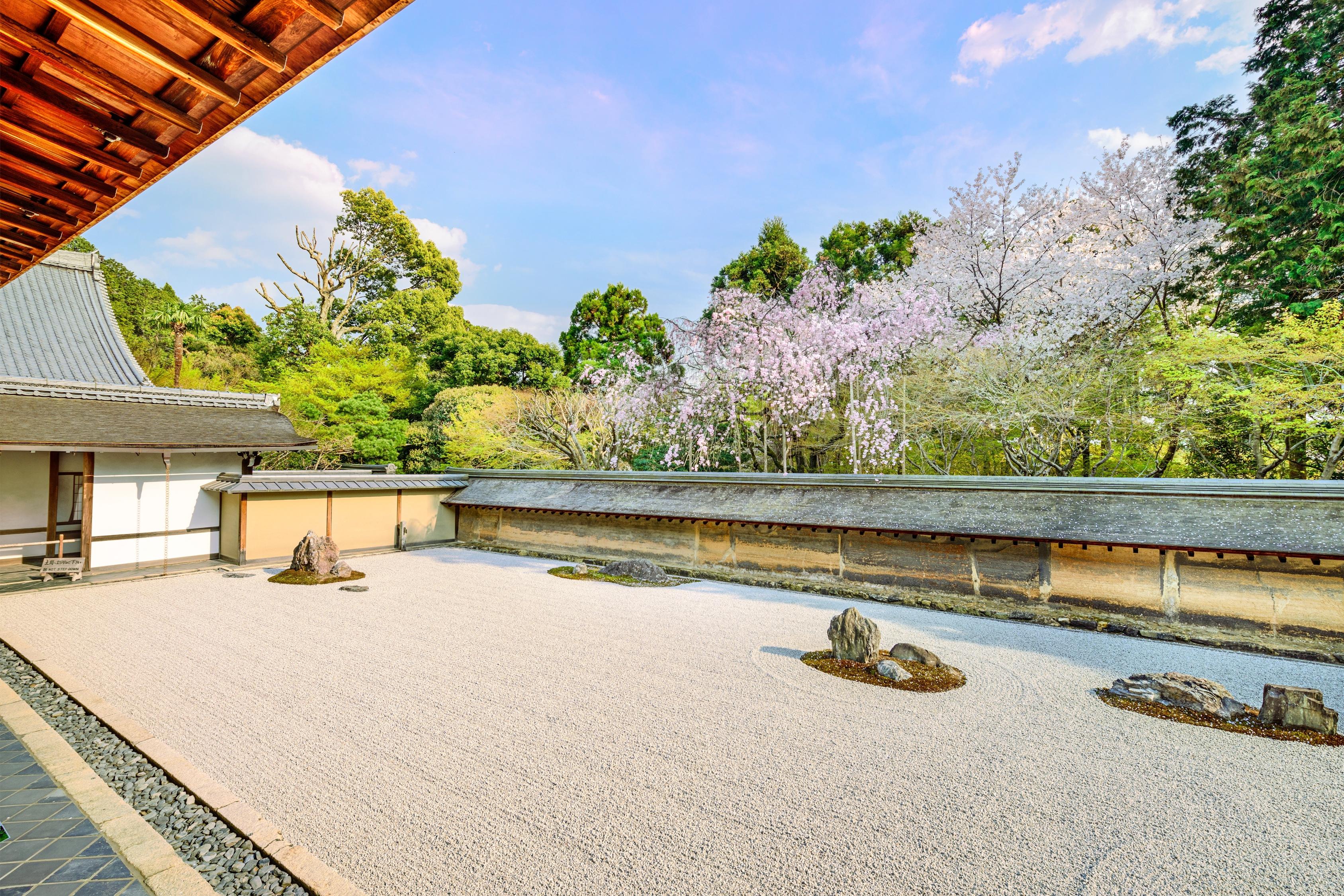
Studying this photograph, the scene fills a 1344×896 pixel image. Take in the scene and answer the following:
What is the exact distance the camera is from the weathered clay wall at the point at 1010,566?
6.18 m

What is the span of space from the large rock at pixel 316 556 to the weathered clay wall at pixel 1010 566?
413cm

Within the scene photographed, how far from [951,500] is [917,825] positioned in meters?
6.16

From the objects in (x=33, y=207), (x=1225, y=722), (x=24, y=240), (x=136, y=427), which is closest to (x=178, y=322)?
(x=136, y=427)

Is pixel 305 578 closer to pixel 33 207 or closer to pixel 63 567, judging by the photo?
pixel 63 567

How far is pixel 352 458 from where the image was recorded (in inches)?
816

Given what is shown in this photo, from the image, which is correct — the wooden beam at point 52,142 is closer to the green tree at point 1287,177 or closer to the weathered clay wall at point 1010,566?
the weathered clay wall at point 1010,566

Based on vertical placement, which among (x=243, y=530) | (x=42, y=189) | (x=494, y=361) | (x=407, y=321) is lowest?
(x=243, y=530)

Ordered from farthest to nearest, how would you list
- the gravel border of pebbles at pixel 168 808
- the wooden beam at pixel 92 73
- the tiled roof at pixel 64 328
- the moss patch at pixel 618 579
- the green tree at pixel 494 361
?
the green tree at pixel 494 361, the tiled roof at pixel 64 328, the moss patch at pixel 618 579, the gravel border of pebbles at pixel 168 808, the wooden beam at pixel 92 73

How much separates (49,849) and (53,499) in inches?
448

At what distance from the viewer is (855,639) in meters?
5.75

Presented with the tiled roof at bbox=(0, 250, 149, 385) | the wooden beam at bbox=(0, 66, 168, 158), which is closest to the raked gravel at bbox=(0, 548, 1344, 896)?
the wooden beam at bbox=(0, 66, 168, 158)

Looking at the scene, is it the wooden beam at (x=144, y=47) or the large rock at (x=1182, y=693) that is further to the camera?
the large rock at (x=1182, y=693)

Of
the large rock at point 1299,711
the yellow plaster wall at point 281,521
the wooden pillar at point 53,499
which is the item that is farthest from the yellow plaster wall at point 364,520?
the large rock at point 1299,711

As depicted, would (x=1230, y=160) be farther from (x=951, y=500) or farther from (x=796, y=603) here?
(x=796, y=603)
